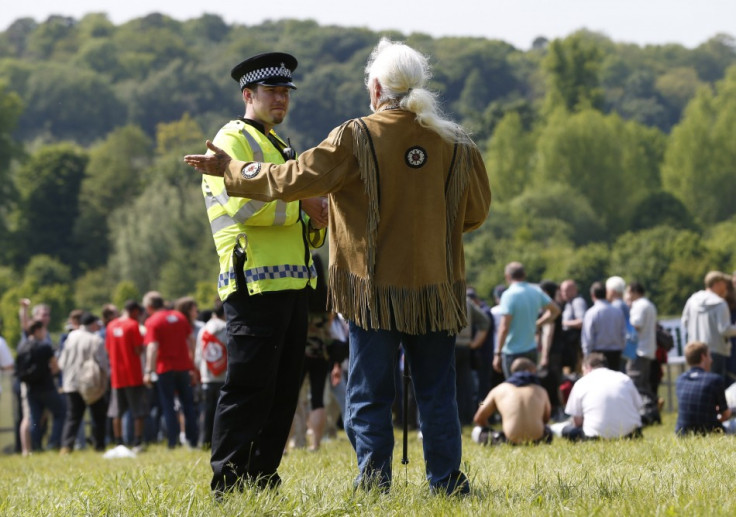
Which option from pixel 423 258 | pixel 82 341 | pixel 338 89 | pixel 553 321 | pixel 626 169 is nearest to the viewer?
pixel 423 258

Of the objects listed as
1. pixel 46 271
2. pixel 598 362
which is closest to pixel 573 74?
pixel 46 271

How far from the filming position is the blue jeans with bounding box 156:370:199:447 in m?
15.3

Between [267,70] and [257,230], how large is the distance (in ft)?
2.71

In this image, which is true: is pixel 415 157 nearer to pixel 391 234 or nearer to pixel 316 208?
pixel 391 234

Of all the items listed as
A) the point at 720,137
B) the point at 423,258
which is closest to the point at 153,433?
the point at 423,258

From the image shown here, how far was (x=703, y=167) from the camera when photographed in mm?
125000

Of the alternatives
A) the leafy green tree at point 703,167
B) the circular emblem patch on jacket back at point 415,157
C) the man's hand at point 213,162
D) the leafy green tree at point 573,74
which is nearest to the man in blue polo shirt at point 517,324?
the circular emblem patch on jacket back at point 415,157

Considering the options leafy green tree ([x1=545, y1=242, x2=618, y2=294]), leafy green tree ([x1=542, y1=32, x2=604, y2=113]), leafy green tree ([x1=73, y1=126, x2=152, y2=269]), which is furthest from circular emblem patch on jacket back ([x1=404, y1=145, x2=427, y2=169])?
leafy green tree ([x1=542, y1=32, x2=604, y2=113])

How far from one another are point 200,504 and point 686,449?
11.8 feet

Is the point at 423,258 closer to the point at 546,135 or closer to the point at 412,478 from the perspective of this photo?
the point at 412,478

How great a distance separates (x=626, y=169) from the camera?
402 ft

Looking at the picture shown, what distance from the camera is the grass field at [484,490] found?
5508 millimetres

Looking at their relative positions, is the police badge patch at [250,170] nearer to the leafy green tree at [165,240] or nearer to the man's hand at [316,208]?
the man's hand at [316,208]

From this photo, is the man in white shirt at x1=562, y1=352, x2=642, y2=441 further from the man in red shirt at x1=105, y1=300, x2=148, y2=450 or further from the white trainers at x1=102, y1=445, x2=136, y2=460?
the man in red shirt at x1=105, y1=300, x2=148, y2=450
